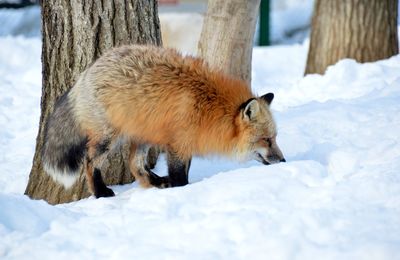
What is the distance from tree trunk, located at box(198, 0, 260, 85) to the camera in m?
6.05

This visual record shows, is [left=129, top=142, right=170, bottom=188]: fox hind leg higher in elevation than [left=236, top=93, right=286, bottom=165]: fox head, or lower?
lower

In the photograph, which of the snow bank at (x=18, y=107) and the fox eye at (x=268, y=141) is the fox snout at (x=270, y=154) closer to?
the fox eye at (x=268, y=141)

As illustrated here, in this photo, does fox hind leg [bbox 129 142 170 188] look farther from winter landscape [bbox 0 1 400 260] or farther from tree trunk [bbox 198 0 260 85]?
tree trunk [bbox 198 0 260 85]

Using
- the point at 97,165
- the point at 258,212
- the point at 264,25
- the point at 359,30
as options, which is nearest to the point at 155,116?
the point at 97,165

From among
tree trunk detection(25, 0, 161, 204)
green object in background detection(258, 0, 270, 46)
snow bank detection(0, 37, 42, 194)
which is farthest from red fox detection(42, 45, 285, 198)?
green object in background detection(258, 0, 270, 46)

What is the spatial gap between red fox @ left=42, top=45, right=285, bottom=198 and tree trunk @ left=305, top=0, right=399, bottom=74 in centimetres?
396

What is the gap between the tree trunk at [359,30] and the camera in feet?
25.9

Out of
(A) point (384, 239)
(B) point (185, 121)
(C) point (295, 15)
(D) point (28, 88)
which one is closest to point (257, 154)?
(B) point (185, 121)

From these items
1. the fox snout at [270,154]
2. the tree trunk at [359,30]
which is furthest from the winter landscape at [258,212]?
the tree trunk at [359,30]

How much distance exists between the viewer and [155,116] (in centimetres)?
409

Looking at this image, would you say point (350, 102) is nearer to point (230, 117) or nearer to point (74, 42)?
point (230, 117)

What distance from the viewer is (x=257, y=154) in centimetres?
438

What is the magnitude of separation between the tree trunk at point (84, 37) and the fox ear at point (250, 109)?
102 cm

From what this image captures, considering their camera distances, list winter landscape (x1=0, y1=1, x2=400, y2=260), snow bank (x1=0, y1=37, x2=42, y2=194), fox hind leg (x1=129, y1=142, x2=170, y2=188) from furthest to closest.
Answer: snow bank (x1=0, y1=37, x2=42, y2=194) < fox hind leg (x1=129, y1=142, x2=170, y2=188) < winter landscape (x1=0, y1=1, x2=400, y2=260)
